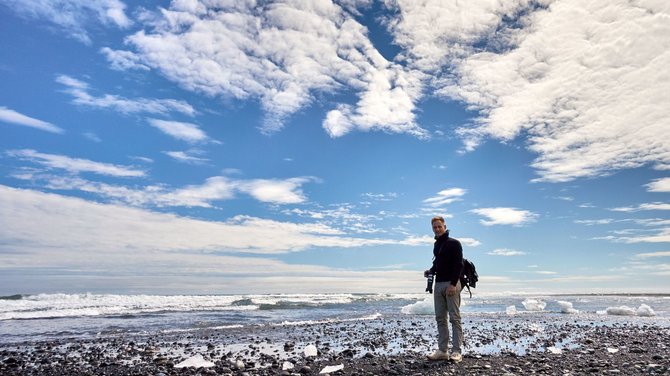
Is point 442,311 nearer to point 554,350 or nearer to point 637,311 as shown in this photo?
point 554,350

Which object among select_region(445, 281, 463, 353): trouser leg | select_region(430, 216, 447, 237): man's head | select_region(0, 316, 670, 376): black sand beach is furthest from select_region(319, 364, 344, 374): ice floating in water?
select_region(430, 216, 447, 237): man's head

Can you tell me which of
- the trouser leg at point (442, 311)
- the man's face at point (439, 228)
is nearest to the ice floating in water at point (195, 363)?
the trouser leg at point (442, 311)

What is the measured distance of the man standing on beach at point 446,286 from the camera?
32.0ft

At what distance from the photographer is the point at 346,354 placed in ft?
39.2

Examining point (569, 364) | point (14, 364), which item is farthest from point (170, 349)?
point (569, 364)

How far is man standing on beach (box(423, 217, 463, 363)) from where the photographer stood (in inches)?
384

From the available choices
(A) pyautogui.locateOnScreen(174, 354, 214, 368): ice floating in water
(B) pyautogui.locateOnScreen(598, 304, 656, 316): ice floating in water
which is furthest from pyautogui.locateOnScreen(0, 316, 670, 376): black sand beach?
(B) pyautogui.locateOnScreen(598, 304, 656, 316): ice floating in water

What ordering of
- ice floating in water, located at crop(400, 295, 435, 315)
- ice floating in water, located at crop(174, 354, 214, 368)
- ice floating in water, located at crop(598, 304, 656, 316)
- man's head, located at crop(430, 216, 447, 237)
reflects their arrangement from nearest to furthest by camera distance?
man's head, located at crop(430, 216, 447, 237), ice floating in water, located at crop(174, 354, 214, 368), ice floating in water, located at crop(598, 304, 656, 316), ice floating in water, located at crop(400, 295, 435, 315)

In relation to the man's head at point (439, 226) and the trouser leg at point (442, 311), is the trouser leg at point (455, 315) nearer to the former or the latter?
the trouser leg at point (442, 311)

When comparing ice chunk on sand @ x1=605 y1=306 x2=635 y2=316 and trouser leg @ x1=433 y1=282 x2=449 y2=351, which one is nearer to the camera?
trouser leg @ x1=433 y1=282 x2=449 y2=351

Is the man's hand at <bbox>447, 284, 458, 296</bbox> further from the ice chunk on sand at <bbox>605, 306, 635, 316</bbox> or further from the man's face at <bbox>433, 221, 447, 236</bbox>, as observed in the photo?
the ice chunk on sand at <bbox>605, 306, 635, 316</bbox>

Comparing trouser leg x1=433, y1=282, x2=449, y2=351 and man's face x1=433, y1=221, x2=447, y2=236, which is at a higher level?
man's face x1=433, y1=221, x2=447, y2=236

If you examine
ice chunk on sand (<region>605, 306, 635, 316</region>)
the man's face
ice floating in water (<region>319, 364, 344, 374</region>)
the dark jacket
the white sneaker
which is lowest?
ice floating in water (<region>319, 364, 344, 374</region>)

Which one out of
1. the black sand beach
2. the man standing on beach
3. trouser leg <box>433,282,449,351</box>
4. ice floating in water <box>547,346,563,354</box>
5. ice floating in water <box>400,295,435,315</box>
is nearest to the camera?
the black sand beach
